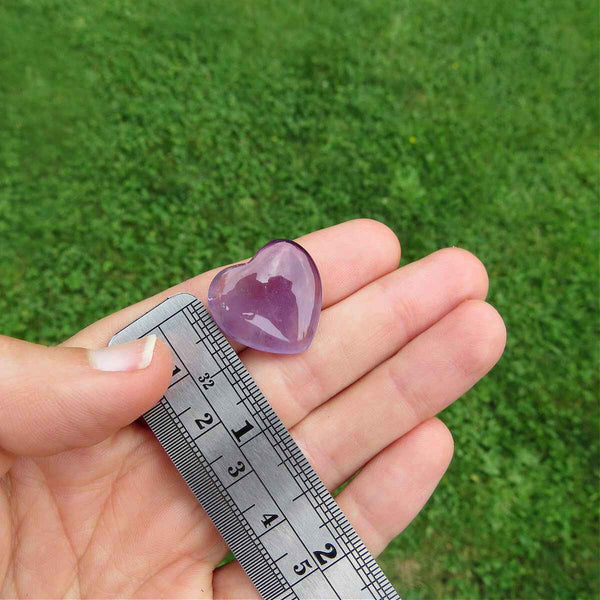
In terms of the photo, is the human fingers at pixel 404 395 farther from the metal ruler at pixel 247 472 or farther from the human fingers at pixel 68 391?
the human fingers at pixel 68 391

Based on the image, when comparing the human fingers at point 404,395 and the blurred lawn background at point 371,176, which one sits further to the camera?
the blurred lawn background at point 371,176

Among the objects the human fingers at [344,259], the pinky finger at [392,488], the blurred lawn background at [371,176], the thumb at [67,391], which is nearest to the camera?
the thumb at [67,391]

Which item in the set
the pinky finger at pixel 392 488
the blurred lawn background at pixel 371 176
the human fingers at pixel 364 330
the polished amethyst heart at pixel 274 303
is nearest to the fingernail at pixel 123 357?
the polished amethyst heart at pixel 274 303

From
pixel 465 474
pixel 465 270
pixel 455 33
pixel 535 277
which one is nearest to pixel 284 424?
pixel 465 270

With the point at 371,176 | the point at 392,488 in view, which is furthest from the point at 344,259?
the point at 371,176

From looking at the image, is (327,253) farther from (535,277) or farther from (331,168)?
(535,277)

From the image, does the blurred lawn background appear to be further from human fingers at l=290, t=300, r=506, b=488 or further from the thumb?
the thumb

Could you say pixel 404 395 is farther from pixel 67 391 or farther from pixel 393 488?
pixel 67 391

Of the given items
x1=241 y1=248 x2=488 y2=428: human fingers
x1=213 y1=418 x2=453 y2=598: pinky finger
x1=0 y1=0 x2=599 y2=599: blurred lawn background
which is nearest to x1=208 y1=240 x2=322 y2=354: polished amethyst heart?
x1=241 y1=248 x2=488 y2=428: human fingers
